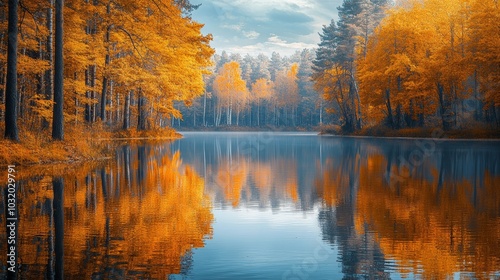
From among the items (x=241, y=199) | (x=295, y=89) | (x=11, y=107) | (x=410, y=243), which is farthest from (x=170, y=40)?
(x=295, y=89)

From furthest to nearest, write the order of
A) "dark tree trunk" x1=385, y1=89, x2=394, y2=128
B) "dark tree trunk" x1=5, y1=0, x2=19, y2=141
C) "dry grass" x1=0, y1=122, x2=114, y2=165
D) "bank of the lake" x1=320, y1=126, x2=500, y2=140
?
1. "dark tree trunk" x1=385, y1=89, x2=394, y2=128
2. "bank of the lake" x1=320, y1=126, x2=500, y2=140
3. "dark tree trunk" x1=5, y1=0, x2=19, y2=141
4. "dry grass" x1=0, y1=122, x2=114, y2=165

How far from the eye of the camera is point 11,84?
56.6ft

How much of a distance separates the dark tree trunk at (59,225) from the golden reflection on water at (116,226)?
6cm

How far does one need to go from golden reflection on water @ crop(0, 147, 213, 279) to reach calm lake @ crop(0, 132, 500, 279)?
0.07 ft

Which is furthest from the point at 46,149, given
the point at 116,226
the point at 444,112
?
the point at 444,112

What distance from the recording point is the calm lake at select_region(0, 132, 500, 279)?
217 inches

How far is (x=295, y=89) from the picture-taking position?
116 meters

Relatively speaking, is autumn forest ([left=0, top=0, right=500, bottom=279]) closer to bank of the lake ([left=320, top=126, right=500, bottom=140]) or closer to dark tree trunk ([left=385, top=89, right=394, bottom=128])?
bank of the lake ([left=320, top=126, right=500, bottom=140])

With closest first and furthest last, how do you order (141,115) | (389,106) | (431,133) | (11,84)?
(11,84), (431,133), (141,115), (389,106)

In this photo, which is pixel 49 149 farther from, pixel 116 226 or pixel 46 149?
pixel 116 226

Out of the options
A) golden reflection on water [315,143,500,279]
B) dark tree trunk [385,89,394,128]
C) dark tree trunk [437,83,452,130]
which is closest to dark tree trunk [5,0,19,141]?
golden reflection on water [315,143,500,279]

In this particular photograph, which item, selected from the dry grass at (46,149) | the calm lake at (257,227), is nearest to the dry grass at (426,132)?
the calm lake at (257,227)

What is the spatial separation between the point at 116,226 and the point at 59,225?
87 centimetres

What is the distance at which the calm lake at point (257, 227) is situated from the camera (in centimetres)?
552
